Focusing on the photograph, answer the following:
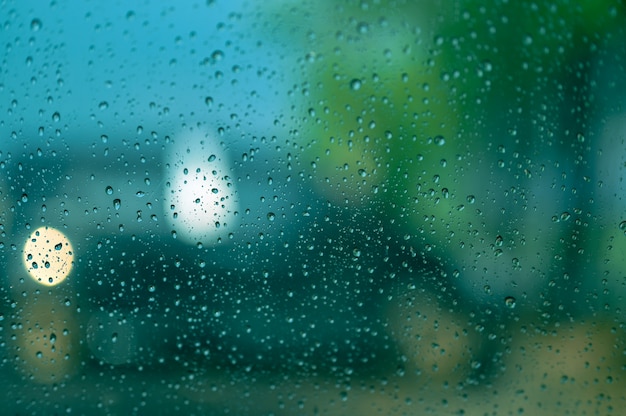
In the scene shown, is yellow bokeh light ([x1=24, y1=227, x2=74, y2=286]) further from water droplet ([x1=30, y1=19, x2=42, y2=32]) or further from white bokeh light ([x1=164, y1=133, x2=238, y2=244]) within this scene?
water droplet ([x1=30, y1=19, x2=42, y2=32])

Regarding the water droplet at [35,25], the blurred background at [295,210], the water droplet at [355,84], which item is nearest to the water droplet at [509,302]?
the blurred background at [295,210]

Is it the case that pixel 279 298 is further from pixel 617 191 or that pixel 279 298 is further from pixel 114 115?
pixel 617 191

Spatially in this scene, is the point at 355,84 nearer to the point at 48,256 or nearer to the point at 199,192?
the point at 199,192

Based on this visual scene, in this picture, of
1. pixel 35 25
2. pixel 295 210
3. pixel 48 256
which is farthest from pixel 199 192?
pixel 35 25

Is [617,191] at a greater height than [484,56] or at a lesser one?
lesser

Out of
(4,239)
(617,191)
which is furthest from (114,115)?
(617,191)

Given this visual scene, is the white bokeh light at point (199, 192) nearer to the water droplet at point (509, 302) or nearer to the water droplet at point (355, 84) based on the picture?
the water droplet at point (355, 84)
